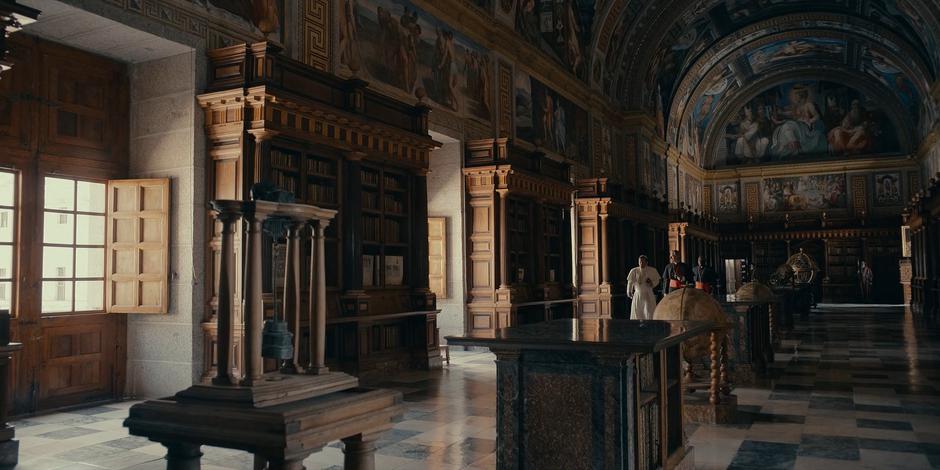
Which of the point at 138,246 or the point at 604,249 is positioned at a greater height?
the point at 604,249

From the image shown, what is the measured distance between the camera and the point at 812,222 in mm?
31578

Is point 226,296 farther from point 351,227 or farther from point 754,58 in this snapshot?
point 754,58

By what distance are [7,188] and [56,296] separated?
1186mm

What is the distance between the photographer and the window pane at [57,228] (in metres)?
7.38

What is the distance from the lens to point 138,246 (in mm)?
7789

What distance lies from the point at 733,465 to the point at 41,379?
638cm

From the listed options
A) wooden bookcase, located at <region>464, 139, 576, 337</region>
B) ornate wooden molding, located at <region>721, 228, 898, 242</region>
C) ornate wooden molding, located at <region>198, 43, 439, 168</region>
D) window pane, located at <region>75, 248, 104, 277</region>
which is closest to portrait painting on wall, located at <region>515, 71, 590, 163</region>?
wooden bookcase, located at <region>464, 139, 576, 337</region>

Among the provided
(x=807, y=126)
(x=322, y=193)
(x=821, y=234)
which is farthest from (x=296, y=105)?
(x=807, y=126)

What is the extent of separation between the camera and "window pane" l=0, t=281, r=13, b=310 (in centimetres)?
692

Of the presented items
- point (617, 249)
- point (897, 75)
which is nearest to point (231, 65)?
point (617, 249)

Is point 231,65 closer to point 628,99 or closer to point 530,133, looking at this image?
point 530,133

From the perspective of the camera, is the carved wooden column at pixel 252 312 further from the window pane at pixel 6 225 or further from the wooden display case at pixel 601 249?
the wooden display case at pixel 601 249

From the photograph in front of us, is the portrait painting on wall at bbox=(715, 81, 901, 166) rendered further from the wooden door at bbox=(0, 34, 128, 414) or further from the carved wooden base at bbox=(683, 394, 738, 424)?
the wooden door at bbox=(0, 34, 128, 414)

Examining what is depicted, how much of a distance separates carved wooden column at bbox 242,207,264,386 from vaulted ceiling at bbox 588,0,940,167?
58.9ft
